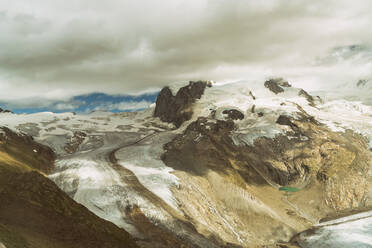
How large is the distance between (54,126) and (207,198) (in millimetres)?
146710

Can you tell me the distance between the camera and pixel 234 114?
624 feet

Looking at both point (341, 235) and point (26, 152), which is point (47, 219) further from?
point (341, 235)

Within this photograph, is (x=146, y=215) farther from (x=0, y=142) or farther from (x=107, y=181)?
(x=0, y=142)

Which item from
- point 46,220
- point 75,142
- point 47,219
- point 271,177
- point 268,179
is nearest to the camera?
point 46,220

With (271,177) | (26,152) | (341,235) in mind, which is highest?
(26,152)

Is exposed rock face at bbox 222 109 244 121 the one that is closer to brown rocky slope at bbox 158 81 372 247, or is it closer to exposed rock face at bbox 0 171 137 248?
brown rocky slope at bbox 158 81 372 247

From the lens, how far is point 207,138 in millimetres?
107875

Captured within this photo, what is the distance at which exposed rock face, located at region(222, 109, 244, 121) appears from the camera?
187 m

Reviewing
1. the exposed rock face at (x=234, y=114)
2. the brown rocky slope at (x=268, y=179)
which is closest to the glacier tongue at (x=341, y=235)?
the brown rocky slope at (x=268, y=179)

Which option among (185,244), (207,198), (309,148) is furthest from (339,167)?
(185,244)

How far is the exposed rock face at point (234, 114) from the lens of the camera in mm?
186875

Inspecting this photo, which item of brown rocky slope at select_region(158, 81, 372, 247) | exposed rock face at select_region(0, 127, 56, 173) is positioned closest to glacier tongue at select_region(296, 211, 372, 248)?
brown rocky slope at select_region(158, 81, 372, 247)

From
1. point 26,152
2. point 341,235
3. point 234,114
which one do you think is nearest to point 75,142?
point 26,152

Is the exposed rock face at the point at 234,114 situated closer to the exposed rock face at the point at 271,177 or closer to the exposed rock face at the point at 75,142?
the exposed rock face at the point at 271,177
